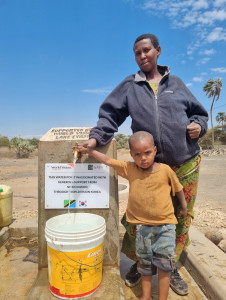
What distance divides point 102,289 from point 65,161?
3.75 feet

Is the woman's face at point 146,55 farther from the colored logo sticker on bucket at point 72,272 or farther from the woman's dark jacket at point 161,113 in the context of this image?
the colored logo sticker on bucket at point 72,272

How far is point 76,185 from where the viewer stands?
2.35 m

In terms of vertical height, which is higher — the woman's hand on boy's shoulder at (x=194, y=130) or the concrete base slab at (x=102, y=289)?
the woman's hand on boy's shoulder at (x=194, y=130)

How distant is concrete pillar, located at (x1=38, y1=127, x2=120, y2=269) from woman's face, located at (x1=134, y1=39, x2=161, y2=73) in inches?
29.4

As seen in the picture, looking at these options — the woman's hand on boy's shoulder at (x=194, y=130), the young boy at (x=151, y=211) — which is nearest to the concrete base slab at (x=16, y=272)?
the young boy at (x=151, y=211)

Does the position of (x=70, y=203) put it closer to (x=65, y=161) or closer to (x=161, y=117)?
(x=65, y=161)

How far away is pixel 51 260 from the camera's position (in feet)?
6.26

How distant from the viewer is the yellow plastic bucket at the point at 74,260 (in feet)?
5.87

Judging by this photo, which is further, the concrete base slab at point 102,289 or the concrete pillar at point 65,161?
the concrete pillar at point 65,161

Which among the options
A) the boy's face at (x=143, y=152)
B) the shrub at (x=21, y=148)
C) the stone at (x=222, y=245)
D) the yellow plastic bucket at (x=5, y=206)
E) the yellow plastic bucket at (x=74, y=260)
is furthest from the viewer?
the shrub at (x=21, y=148)

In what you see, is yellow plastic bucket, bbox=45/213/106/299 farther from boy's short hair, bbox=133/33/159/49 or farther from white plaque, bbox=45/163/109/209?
boy's short hair, bbox=133/33/159/49

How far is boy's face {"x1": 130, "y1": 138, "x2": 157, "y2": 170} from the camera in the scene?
1892 millimetres

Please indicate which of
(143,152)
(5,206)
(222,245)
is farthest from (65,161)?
(222,245)

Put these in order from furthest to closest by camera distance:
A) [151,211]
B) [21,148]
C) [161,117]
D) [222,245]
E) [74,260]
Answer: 1. [21,148]
2. [222,245]
3. [161,117]
4. [151,211]
5. [74,260]
